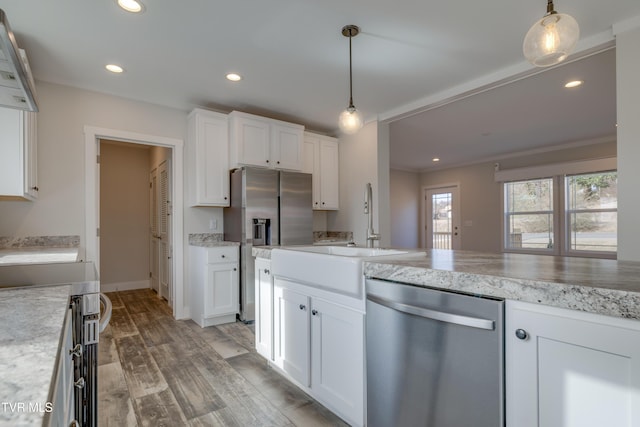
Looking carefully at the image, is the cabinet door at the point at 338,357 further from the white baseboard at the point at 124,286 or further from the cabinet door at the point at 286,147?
the white baseboard at the point at 124,286

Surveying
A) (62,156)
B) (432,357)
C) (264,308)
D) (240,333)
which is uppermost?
(62,156)

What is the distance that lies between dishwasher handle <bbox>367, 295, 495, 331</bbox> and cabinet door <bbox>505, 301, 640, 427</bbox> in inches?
2.7

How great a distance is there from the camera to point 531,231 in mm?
6164

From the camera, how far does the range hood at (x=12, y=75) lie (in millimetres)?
805

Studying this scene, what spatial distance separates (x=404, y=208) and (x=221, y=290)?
5530 millimetres

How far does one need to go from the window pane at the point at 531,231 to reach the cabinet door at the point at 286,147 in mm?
4660

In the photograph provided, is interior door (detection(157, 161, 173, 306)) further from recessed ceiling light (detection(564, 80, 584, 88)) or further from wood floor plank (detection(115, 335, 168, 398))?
recessed ceiling light (detection(564, 80, 584, 88))

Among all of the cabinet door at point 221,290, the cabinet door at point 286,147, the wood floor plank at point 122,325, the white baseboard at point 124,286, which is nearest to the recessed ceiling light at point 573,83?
the cabinet door at point 286,147

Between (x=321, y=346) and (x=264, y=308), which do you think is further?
(x=264, y=308)

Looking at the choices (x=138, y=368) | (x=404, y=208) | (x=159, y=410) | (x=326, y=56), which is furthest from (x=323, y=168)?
(x=404, y=208)

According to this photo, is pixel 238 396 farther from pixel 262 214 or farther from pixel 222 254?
pixel 262 214

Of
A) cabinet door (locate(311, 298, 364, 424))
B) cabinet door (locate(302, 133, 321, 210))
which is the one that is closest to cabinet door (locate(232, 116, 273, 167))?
cabinet door (locate(302, 133, 321, 210))

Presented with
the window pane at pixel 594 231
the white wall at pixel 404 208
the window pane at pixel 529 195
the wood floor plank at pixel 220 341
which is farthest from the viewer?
the white wall at pixel 404 208

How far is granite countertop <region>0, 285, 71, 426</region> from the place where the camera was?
398 millimetres
